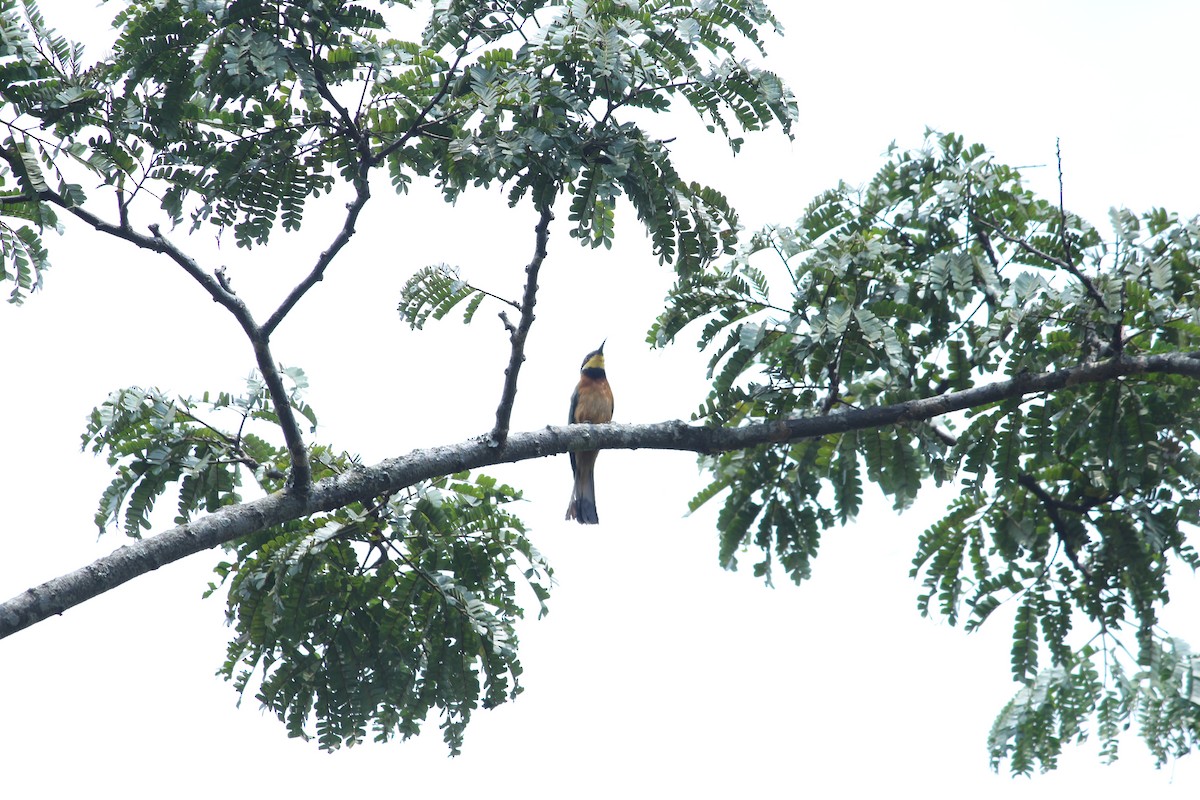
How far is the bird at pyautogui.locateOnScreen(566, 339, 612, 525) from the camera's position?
24.4 ft

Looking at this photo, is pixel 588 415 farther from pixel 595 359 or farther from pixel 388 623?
pixel 388 623

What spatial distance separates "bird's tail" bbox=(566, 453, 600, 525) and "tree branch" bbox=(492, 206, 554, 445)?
3303 millimetres

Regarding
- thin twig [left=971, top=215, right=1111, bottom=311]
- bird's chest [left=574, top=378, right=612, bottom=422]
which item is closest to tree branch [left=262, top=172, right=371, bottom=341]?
thin twig [left=971, top=215, right=1111, bottom=311]

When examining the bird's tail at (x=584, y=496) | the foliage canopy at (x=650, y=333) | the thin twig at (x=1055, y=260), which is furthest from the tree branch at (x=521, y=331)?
the bird's tail at (x=584, y=496)

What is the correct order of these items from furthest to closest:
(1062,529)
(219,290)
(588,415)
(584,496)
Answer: (588,415) < (584,496) < (1062,529) < (219,290)

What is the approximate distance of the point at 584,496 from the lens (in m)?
7.53

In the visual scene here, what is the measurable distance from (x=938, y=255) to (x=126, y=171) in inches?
125

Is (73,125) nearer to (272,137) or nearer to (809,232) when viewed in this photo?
(272,137)

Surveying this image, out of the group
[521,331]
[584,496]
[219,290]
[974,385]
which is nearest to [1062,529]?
[974,385]

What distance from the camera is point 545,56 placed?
3.49m

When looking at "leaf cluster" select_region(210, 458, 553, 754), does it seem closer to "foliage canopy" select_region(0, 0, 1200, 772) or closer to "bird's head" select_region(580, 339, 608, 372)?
"foliage canopy" select_region(0, 0, 1200, 772)

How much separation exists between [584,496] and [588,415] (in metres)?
0.90

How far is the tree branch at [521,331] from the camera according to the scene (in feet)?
12.3

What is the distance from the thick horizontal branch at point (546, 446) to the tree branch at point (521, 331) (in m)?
0.10
